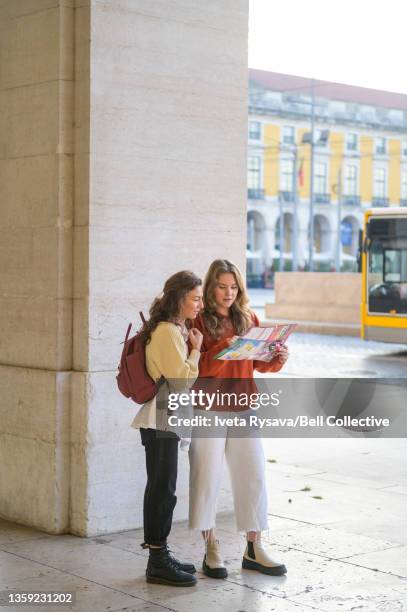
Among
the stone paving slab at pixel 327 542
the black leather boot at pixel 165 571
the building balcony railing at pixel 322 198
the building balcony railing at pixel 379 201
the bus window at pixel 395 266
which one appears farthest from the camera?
the building balcony railing at pixel 379 201

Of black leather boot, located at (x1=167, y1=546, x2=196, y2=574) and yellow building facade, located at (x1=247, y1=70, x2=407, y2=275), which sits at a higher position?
yellow building facade, located at (x1=247, y1=70, x2=407, y2=275)

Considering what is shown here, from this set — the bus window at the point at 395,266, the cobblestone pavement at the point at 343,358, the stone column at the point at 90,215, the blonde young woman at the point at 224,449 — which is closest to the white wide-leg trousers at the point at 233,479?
the blonde young woman at the point at 224,449

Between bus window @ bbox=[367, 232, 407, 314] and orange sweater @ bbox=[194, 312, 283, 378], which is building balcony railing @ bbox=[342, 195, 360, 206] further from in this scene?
orange sweater @ bbox=[194, 312, 283, 378]

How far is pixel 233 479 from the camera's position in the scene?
5754 mm

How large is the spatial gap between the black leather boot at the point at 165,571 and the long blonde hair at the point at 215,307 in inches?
47.8

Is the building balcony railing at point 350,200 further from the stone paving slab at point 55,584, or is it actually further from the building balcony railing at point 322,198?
the stone paving slab at point 55,584

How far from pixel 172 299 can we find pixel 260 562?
1.60 metres

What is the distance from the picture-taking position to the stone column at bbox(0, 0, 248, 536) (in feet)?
21.9

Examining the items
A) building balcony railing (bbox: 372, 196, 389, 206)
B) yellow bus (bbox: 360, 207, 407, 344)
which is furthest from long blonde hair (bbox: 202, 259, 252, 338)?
building balcony railing (bbox: 372, 196, 389, 206)

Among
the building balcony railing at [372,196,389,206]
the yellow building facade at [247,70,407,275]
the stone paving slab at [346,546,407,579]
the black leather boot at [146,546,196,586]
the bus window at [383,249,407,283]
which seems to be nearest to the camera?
the black leather boot at [146,546,196,586]

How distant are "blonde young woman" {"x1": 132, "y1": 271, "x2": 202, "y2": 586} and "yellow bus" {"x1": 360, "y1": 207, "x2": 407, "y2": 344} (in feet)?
56.9

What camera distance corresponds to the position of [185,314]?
545 centimetres

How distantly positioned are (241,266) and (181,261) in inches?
19.5

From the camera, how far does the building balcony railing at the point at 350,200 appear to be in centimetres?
8025
